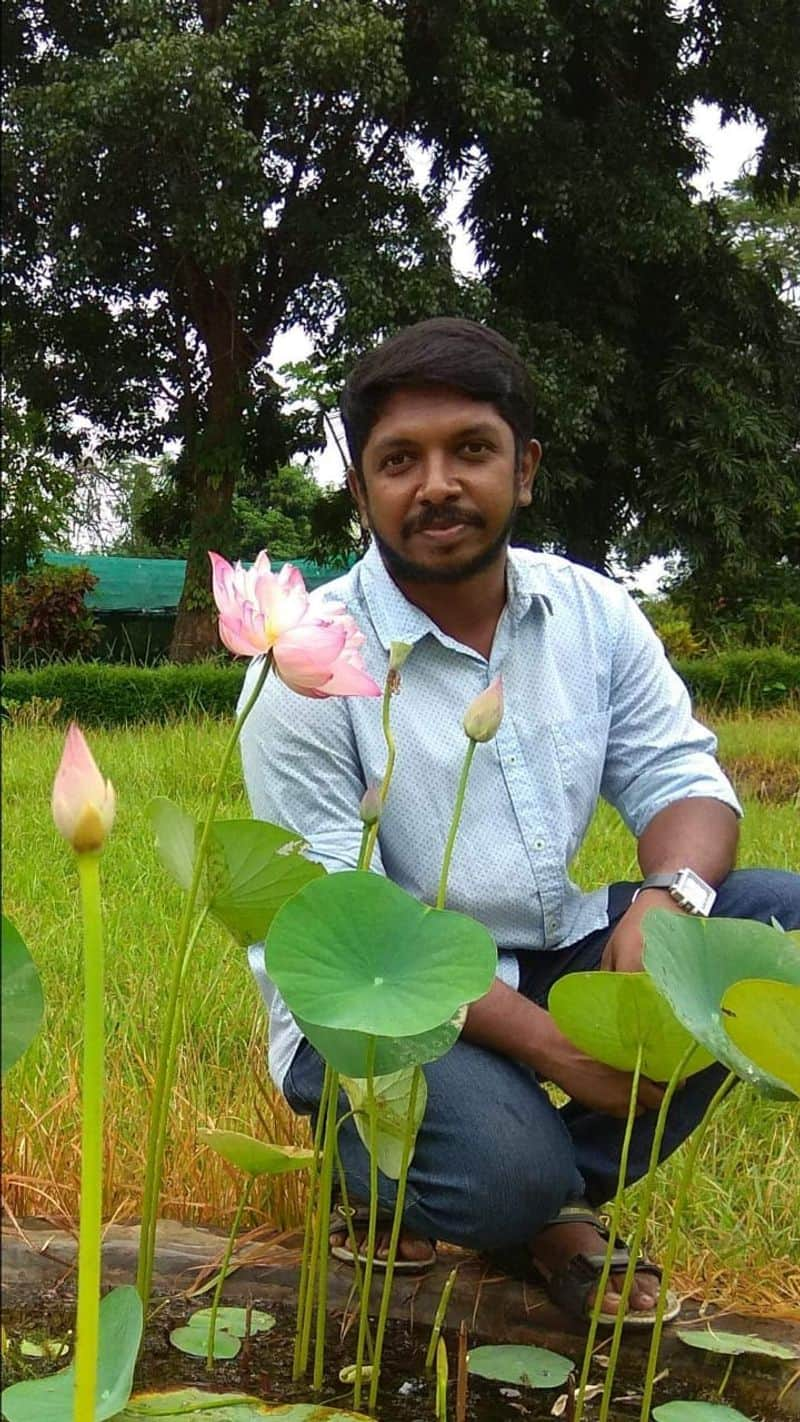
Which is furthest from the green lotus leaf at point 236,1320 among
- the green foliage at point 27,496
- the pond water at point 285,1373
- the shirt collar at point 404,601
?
the green foliage at point 27,496

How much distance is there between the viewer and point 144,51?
22.6 feet

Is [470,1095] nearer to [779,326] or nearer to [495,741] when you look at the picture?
[495,741]

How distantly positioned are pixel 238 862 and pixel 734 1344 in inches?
21.0

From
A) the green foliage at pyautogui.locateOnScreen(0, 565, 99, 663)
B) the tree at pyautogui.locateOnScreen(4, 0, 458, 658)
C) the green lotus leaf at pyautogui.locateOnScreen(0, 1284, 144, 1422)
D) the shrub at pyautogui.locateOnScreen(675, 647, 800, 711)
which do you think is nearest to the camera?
the green lotus leaf at pyautogui.locateOnScreen(0, 1284, 144, 1422)

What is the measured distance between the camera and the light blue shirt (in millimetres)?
1191

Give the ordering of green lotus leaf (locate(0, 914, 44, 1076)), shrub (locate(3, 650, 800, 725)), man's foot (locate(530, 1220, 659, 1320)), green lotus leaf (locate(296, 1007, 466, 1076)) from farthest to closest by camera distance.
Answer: shrub (locate(3, 650, 800, 725)) < man's foot (locate(530, 1220, 659, 1320)) < green lotus leaf (locate(296, 1007, 466, 1076)) < green lotus leaf (locate(0, 914, 44, 1076))

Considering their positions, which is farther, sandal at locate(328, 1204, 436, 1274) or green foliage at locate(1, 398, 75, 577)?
green foliage at locate(1, 398, 75, 577)

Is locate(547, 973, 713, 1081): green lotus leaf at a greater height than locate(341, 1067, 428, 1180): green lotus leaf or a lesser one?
greater

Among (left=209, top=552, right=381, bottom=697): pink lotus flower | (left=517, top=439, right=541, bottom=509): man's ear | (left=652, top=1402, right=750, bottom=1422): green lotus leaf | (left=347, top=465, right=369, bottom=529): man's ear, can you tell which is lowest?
(left=652, top=1402, right=750, bottom=1422): green lotus leaf

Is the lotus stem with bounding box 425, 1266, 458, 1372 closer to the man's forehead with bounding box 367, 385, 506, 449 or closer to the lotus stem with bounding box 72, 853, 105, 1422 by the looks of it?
the lotus stem with bounding box 72, 853, 105, 1422

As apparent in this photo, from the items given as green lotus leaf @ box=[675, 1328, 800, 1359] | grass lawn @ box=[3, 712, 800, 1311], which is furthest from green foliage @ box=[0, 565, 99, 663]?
green lotus leaf @ box=[675, 1328, 800, 1359]

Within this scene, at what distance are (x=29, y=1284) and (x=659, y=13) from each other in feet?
33.6

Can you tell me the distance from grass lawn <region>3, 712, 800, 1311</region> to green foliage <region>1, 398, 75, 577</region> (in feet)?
15.6

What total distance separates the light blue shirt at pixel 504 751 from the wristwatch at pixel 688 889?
0.36ft
